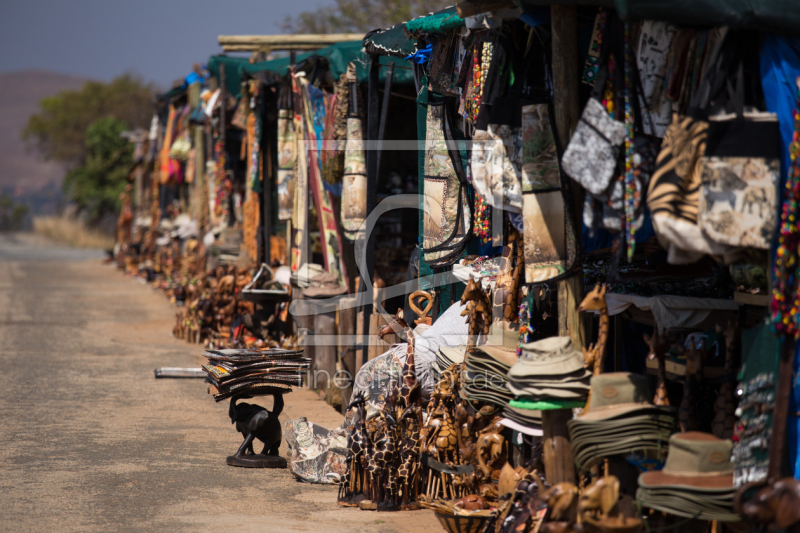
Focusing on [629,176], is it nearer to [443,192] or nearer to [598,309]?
[598,309]

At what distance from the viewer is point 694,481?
3402 millimetres

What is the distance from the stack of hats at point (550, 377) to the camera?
3.88 metres

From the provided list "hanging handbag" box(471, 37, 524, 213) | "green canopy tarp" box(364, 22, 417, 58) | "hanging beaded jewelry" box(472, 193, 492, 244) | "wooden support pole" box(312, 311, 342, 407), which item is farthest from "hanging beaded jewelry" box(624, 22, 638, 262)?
"wooden support pole" box(312, 311, 342, 407)

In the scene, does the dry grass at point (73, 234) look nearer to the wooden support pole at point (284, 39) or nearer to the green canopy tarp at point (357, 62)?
the wooden support pole at point (284, 39)

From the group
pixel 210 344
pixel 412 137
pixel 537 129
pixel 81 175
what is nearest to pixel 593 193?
pixel 537 129

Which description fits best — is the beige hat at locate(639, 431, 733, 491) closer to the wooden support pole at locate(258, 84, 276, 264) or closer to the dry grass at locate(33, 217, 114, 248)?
the wooden support pole at locate(258, 84, 276, 264)

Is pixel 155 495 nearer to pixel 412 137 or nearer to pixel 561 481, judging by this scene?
pixel 561 481

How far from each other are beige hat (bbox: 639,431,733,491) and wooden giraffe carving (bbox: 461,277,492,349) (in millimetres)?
1769

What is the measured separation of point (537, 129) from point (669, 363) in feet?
4.29

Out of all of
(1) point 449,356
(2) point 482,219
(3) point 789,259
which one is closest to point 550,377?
(3) point 789,259

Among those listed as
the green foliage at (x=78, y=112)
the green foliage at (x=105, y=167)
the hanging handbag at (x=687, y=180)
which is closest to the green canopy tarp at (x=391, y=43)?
the hanging handbag at (x=687, y=180)

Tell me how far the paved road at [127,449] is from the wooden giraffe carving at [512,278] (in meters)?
1.30

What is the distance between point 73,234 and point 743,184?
37.8m

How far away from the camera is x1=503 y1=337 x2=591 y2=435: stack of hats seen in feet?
12.7
